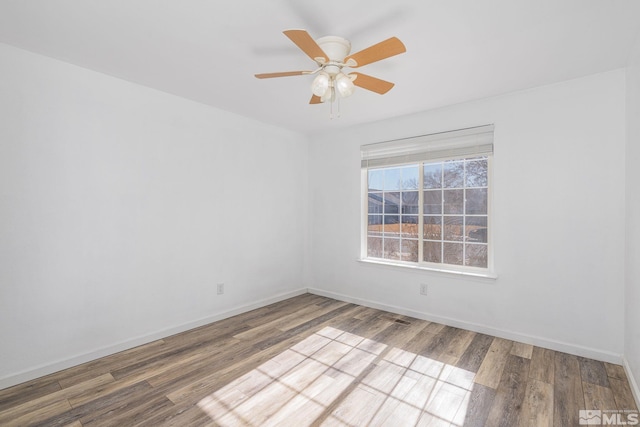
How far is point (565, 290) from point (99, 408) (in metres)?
3.83

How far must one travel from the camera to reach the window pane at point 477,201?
10.8 feet

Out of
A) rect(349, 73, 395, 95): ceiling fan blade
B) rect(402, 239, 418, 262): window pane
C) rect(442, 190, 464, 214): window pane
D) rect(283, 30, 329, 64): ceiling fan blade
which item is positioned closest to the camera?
rect(283, 30, 329, 64): ceiling fan blade

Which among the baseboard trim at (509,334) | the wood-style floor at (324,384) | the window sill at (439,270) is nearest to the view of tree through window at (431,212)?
the window sill at (439,270)

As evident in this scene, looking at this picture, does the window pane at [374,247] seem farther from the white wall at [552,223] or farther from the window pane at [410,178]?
the window pane at [410,178]

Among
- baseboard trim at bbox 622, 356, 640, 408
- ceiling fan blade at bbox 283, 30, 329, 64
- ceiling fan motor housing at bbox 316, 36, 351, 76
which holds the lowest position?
baseboard trim at bbox 622, 356, 640, 408

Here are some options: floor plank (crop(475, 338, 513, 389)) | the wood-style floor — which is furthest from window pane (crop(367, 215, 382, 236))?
floor plank (crop(475, 338, 513, 389))

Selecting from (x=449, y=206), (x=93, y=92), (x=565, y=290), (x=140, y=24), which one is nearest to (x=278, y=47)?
(x=140, y=24)

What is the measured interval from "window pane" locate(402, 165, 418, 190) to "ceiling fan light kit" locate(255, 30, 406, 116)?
68.5 inches

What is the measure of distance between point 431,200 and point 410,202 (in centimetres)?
28

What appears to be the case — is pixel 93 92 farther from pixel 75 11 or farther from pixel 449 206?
pixel 449 206

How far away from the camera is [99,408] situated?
1.99 meters

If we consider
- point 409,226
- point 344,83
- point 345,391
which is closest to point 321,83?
point 344,83

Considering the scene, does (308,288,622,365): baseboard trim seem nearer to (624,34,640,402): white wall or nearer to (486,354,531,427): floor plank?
(624,34,640,402): white wall

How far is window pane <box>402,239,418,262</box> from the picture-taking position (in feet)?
12.4
